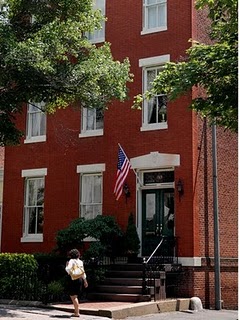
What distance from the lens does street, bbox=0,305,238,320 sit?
1445cm

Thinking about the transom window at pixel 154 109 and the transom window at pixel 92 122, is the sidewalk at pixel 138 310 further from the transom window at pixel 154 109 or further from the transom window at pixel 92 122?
the transom window at pixel 92 122

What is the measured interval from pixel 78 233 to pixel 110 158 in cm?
334

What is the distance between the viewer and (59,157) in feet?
73.7

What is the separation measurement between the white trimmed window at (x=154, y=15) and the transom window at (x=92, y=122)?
3.53m

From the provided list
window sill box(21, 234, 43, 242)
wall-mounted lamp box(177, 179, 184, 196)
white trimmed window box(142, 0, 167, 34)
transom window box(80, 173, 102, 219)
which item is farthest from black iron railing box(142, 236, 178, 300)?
white trimmed window box(142, 0, 167, 34)

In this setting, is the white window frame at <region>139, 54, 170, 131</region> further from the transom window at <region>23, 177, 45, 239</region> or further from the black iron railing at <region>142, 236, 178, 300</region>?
the transom window at <region>23, 177, 45, 239</region>

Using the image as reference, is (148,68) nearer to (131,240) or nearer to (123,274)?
(131,240)

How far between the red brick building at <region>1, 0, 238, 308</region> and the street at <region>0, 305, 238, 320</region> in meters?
1.47

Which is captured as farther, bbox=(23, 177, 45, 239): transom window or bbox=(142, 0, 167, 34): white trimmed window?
bbox=(23, 177, 45, 239): transom window

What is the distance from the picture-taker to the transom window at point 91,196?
842 inches

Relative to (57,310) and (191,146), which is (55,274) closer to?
(57,310)

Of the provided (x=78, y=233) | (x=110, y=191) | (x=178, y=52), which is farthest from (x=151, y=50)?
(x=78, y=233)

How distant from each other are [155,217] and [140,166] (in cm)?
185

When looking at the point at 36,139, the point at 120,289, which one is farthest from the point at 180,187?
the point at 36,139
